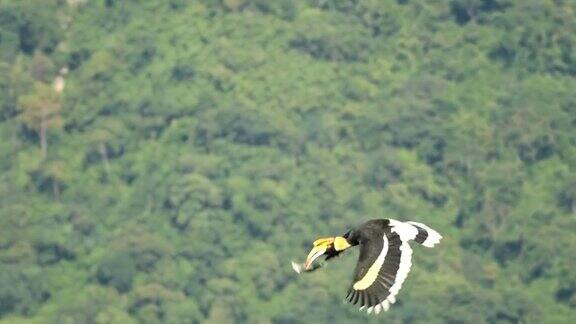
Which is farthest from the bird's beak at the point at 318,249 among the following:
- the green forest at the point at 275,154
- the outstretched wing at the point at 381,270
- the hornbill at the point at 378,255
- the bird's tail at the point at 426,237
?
the green forest at the point at 275,154

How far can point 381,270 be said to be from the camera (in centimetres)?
1794

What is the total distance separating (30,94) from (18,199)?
17.3ft

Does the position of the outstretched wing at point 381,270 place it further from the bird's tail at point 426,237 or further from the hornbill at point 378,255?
the bird's tail at point 426,237

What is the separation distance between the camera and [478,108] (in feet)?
240

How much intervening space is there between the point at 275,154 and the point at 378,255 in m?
51.5

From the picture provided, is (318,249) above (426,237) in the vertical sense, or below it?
below

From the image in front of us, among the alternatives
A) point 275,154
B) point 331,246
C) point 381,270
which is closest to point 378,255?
point 381,270

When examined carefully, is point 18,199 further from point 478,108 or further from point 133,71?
point 478,108

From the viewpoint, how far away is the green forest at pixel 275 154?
6338 cm

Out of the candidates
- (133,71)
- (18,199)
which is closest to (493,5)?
(133,71)

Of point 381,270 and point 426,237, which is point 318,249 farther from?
point 426,237

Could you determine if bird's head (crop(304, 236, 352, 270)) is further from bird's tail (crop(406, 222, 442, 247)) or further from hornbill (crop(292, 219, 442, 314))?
bird's tail (crop(406, 222, 442, 247))

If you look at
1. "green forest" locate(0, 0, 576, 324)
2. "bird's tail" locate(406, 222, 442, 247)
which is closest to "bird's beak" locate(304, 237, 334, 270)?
"bird's tail" locate(406, 222, 442, 247)

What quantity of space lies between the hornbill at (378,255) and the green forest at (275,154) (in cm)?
4188
